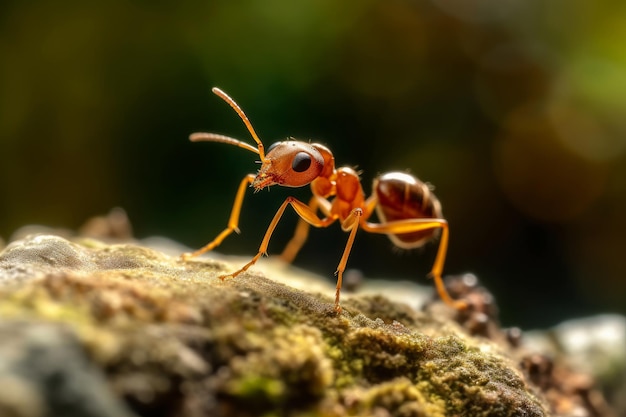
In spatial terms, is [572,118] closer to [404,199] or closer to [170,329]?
[404,199]

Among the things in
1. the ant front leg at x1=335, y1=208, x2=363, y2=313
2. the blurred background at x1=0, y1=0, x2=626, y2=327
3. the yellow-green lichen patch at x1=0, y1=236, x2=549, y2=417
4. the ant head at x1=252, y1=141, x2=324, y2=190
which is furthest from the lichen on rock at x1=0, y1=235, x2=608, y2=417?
the blurred background at x1=0, y1=0, x2=626, y2=327

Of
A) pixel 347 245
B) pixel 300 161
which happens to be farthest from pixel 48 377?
pixel 300 161

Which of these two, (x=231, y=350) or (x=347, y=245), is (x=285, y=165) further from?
(x=231, y=350)

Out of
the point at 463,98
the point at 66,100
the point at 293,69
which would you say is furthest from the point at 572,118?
the point at 66,100

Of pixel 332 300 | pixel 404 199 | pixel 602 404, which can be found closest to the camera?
pixel 332 300

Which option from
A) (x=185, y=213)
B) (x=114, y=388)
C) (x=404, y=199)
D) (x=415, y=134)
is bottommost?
(x=185, y=213)
